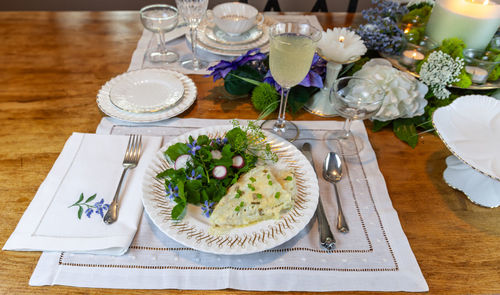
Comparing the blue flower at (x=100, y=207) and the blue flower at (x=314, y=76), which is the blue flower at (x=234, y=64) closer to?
the blue flower at (x=314, y=76)

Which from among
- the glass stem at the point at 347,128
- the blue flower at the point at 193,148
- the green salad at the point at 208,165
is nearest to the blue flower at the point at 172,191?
the green salad at the point at 208,165

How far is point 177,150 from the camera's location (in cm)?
84

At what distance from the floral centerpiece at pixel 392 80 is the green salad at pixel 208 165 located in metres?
0.21

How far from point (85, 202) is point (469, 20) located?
1245 mm

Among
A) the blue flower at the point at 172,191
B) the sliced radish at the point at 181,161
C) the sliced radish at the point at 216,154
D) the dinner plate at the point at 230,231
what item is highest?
the sliced radish at the point at 216,154

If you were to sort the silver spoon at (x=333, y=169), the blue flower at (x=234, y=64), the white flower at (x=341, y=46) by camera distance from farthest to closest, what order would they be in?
the blue flower at (x=234, y=64) → the white flower at (x=341, y=46) → the silver spoon at (x=333, y=169)

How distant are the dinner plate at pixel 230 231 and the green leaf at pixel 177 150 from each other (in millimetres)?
23

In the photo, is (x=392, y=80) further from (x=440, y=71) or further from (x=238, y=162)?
(x=238, y=162)

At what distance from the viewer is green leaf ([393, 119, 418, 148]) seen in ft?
3.31

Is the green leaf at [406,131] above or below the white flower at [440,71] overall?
below

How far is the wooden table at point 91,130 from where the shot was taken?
0.72 meters

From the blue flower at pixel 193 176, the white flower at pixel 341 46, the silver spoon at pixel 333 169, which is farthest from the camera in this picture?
the white flower at pixel 341 46

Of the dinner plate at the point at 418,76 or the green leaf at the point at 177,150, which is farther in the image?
the dinner plate at the point at 418,76

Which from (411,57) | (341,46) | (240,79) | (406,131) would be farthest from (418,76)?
(240,79)
